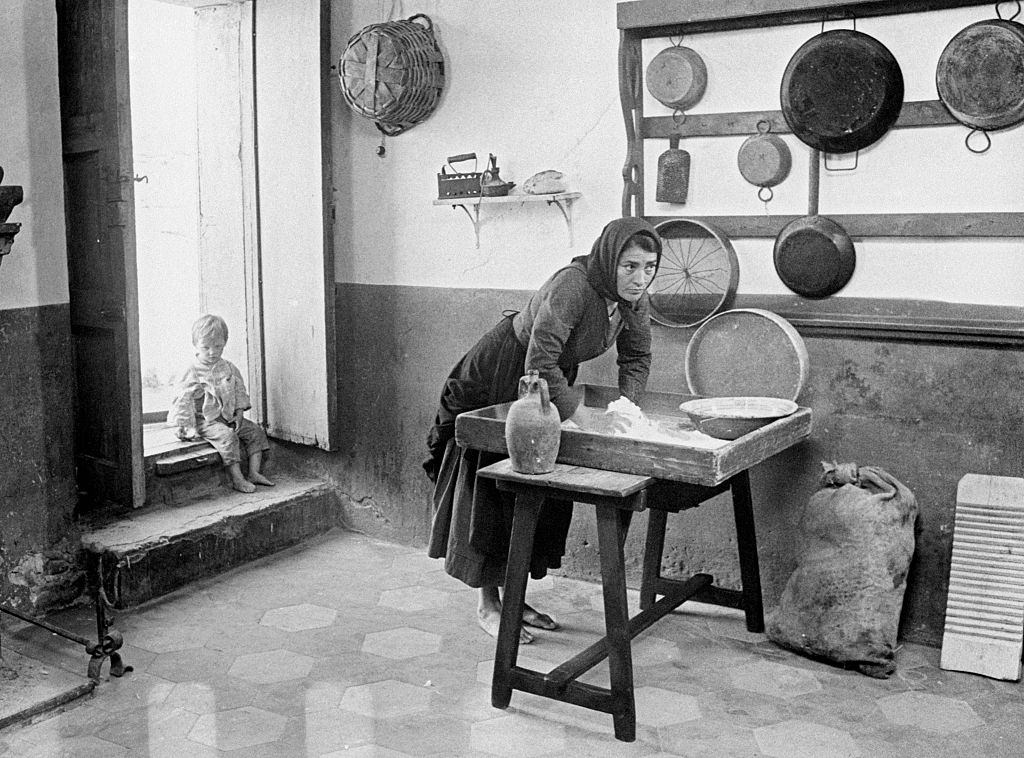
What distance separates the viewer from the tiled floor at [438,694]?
3184mm

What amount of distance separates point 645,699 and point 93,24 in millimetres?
3467

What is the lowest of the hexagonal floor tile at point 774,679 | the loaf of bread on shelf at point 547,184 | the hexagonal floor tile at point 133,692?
the hexagonal floor tile at point 774,679

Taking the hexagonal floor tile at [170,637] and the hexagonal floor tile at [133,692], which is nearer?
the hexagonal floor tile at [133,692]

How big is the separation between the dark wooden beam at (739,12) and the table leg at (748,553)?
172cm

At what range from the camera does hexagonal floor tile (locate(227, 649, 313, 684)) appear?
3.66 meters

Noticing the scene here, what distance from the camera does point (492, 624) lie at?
403 cm

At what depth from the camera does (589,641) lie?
403 cm

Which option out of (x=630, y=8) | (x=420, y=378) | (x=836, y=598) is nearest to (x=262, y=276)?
(x=420, y=378)

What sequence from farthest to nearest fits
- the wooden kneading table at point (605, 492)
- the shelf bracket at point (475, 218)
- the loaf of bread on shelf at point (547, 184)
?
the shelf bracket at point (475, 218) < the loaf of bread on shelf at point (547, 184) < the wooden kneading table at point (605, 492)

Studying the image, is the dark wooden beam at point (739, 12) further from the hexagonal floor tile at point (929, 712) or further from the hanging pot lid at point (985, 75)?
the hexagonal floor tile at point (929, 712)

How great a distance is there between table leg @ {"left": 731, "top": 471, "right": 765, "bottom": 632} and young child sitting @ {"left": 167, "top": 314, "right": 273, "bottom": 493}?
2.49 meters

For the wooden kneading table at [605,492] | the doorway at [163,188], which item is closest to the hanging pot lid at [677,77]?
the wooden kneading table at [605,492]

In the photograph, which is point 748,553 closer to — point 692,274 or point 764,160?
point 692,274

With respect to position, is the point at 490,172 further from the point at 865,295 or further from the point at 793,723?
the point at 793,723
